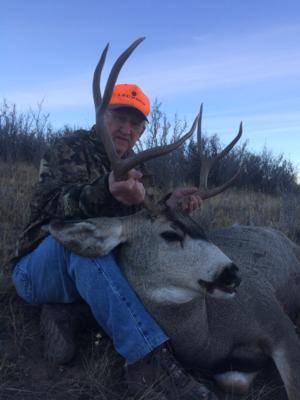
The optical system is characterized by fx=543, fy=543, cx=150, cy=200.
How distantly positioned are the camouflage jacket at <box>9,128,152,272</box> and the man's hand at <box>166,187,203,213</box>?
0.90 ft

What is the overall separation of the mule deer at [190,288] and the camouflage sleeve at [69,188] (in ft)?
0.44

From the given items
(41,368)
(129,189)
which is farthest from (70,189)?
(41,368)

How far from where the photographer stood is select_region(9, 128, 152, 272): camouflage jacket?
3025 mm

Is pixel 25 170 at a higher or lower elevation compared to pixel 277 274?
higher

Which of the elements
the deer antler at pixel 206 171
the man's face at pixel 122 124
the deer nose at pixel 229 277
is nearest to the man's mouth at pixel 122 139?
the man's face at pixel 122 124

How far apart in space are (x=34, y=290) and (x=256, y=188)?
8.60 meters

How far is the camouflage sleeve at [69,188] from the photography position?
2992mm

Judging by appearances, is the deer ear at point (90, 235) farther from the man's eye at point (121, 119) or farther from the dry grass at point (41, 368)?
the man's eye at point (121, 119)

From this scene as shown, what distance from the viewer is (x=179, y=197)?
10.5 feet

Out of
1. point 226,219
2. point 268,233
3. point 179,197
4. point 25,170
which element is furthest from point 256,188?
point 179,197

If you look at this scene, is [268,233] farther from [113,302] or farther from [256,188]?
[256,188]

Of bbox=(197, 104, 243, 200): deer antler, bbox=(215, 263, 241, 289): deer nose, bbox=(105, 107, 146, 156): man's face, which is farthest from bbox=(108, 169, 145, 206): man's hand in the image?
bbox=(105, 107, 146, 156): man's face

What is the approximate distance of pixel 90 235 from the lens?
115 inches

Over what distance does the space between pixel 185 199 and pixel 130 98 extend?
102cm
